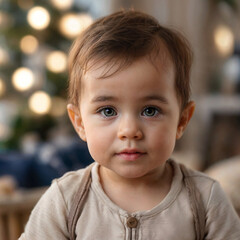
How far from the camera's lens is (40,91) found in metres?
2.73

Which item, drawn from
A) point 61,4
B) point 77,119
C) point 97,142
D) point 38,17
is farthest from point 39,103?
point 97,142

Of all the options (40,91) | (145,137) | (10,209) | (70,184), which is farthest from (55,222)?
(40,91)

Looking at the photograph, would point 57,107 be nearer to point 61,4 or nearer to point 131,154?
point 61,4

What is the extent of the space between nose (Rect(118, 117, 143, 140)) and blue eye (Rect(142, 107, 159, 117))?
3 centimetres

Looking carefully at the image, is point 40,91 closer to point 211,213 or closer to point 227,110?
point 227,110

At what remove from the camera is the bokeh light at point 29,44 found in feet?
8.76

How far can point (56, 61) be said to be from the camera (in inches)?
107

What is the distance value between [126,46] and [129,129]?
16 cm

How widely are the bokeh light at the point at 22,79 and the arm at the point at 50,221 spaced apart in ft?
6.06

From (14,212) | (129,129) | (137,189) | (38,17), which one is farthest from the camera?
(38,17)

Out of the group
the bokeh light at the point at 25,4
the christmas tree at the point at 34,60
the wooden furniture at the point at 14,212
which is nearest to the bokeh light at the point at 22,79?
the christmas tree at the point at 34,60

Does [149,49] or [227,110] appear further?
[227,110]

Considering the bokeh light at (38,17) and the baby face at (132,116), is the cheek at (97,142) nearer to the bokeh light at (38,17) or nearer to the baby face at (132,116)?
the baby face at (132,116)

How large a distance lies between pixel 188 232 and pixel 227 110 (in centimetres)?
294
